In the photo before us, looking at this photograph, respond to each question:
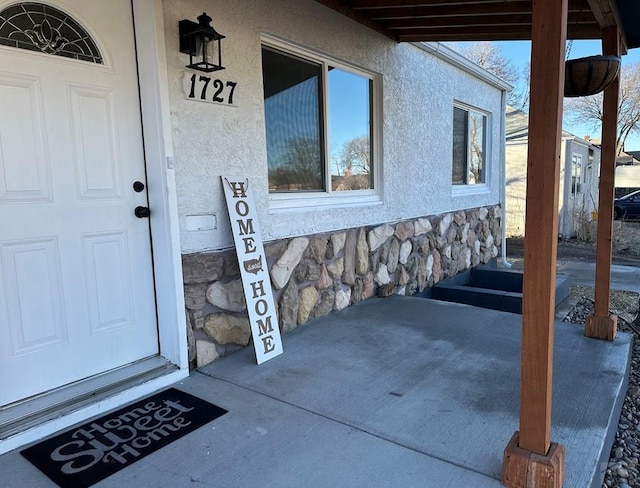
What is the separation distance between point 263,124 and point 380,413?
2.22 metres

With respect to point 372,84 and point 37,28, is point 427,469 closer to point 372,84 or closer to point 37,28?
point 37,28

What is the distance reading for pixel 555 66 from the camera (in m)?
1.66

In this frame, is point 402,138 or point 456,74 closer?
point 402,138

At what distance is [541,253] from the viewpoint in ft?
5.67

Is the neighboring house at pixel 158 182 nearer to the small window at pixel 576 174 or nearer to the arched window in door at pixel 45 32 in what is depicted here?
the arched window in door at pixel 45 32

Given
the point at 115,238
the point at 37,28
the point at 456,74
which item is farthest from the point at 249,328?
the point at 456,74

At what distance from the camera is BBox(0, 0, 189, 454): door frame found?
2.58m

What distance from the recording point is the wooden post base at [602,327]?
3.41 m

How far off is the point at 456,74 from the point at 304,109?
125 inches

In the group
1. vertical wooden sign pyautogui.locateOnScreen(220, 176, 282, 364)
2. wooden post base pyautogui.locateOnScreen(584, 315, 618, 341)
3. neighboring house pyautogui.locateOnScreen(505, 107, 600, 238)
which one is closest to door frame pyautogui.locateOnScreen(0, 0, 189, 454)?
vertical wooden sign pyautogui.locateOnScreen(220, 176, 282, 364)

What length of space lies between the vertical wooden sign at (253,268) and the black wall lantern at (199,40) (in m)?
0.74

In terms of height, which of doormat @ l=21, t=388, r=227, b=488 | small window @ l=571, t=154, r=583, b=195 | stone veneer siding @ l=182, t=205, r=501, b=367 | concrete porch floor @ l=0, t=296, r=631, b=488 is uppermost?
small window @ l=571, t=154, r=583, b=195

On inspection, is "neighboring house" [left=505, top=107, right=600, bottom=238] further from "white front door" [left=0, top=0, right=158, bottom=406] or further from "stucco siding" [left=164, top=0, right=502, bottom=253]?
"white front door" [left=0, top=0, right=158, bottom=406]

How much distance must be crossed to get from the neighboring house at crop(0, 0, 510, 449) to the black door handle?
3 cm
